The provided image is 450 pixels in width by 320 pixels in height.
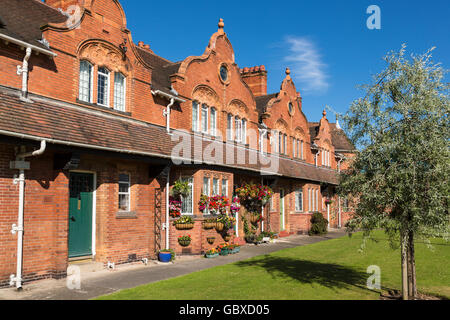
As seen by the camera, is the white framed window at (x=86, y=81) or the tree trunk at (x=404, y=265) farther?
the white framed window at (x=86, y=81)

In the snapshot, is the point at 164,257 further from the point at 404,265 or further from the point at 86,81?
the point at 404,265

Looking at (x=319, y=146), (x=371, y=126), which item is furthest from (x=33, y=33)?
(x=319, y=146)

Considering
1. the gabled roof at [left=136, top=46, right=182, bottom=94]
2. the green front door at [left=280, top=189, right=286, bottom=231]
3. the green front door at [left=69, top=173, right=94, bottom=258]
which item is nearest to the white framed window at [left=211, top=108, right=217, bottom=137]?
the gabled roof at [left=136, top=46, right=182, bottom=94]

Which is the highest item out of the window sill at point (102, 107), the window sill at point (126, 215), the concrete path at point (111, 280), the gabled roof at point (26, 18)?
the gabled roof at point (26, 18)

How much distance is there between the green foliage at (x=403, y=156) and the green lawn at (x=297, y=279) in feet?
3.32

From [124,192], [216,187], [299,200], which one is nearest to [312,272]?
[216,187]

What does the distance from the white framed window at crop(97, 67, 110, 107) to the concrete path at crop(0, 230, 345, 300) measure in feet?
17.9

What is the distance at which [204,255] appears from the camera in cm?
1545

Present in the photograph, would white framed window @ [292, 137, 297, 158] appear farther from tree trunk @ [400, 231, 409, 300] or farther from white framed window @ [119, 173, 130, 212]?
tree trunk @ [400, 231, 409, 300]

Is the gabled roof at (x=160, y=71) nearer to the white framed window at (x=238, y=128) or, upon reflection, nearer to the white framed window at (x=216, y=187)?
the white framed window at (x=216, y=187)

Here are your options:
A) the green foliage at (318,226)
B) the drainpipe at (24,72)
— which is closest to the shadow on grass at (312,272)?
the drainpipe at (24,72)

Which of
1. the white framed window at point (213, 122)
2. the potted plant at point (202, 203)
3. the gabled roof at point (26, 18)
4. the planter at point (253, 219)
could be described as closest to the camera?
the gabled roof at point (26, 18)

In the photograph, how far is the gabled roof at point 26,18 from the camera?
1033 cm
